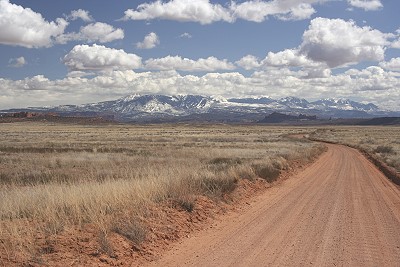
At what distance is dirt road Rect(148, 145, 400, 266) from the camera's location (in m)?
7.91

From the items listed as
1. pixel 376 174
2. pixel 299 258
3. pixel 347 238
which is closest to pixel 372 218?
pixel 347 238

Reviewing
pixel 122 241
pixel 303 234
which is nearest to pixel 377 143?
pixel 303 234

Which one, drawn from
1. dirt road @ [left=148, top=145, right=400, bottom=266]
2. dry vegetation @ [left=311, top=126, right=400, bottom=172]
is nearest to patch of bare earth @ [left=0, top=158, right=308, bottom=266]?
dirt road @ [left=148, top=145, right=400, bottom=266]

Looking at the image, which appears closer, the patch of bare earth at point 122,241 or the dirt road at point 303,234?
the patch of bare earth at point 122,241

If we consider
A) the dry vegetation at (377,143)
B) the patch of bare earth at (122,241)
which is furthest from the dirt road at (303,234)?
the dry vegetation at (377,143)

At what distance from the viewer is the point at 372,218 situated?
11703mm

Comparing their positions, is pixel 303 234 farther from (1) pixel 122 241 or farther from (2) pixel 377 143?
(2) pixel 377 143

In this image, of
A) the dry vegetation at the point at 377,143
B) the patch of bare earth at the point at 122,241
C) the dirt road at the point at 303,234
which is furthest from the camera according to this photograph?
the dry vegetation at the point at 377,143

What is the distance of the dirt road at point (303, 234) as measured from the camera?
7.91 meters

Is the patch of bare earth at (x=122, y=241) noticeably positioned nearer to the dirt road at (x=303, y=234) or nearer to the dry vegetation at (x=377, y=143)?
the dirt road at (x=303, y=234)

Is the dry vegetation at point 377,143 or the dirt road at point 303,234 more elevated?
the dirt road at point 303,234

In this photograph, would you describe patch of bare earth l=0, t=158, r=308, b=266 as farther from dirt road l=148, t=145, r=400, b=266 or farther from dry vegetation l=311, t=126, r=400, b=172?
dry vegetation l=311, t=126, r=400, b=172

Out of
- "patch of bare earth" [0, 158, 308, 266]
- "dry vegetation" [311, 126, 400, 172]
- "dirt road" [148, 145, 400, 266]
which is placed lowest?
"dry vegetation" [311, 126, 400, 172]

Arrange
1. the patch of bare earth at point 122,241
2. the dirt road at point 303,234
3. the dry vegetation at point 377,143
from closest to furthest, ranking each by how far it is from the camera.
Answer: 1. the patch of bare earth at point 122,241
2. the dirt road at point 303,234
3. the dry vegetation at point 377,143
